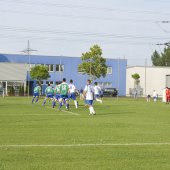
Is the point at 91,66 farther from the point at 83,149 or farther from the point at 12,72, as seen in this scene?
the point at 83,149

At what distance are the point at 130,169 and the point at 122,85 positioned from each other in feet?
336

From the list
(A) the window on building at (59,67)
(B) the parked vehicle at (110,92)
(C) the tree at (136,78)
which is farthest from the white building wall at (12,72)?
(C) the tree at (136,78)

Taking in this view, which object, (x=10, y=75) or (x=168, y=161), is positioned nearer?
(x=168, y=161)

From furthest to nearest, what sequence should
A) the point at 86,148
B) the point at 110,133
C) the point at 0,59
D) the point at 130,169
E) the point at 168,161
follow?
the point at 0,59, the point at 110,133, the point at 86,148, the point at 168,161, the point at 130,169

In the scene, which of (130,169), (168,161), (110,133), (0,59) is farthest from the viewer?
(0,59)

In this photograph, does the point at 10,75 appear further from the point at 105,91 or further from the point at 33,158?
the point at 33,158

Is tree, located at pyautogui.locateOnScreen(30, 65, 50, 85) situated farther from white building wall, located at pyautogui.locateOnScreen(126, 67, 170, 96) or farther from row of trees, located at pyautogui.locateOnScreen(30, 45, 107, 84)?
white building wall, located at pyautogui.locateOnScreen(126, 67, 170, 96)

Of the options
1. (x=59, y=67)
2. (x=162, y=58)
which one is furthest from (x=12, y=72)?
(x=162, y=58)

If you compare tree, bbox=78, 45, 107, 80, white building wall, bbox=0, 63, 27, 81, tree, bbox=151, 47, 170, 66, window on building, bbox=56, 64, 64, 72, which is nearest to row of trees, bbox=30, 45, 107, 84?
tree, bbox=78, 45, 107, 80

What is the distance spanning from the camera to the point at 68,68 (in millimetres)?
109500

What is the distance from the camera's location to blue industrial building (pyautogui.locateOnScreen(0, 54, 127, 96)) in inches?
4230

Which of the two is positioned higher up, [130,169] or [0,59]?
[0,59]

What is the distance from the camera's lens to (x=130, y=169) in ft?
32.9

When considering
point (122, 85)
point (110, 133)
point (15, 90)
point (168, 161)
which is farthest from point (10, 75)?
point (168, 161)
